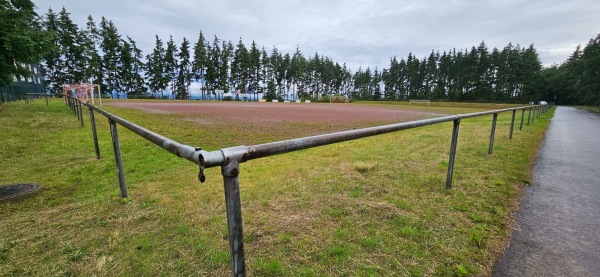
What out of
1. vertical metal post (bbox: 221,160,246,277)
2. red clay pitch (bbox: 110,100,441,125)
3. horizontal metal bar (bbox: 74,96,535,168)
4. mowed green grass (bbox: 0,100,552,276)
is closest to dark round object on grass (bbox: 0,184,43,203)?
mowed green grass (bbox: 0,100,552,276)

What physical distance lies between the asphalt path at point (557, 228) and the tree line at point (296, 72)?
47637 millimetres

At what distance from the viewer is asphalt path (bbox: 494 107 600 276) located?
6.44ft

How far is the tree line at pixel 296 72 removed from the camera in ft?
181

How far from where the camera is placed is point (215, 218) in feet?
8.81

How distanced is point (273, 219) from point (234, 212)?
1.61 meters

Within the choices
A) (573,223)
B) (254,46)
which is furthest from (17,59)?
(254,46)

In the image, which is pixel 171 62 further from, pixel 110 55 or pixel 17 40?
pixel 17 40

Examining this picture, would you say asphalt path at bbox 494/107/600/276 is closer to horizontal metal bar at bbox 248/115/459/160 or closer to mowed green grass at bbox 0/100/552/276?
mowed green grass at bbox 0/100/552/276

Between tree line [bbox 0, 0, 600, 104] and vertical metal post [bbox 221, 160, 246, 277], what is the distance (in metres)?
52.7

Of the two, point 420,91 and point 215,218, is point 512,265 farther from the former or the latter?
point 420,91

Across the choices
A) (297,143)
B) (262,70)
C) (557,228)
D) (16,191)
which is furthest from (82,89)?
(262,70)

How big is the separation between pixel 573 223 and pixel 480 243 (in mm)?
1296

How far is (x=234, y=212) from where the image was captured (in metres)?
1.16

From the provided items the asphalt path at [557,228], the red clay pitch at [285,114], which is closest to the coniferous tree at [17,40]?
the red clay pitch at [285,114]
